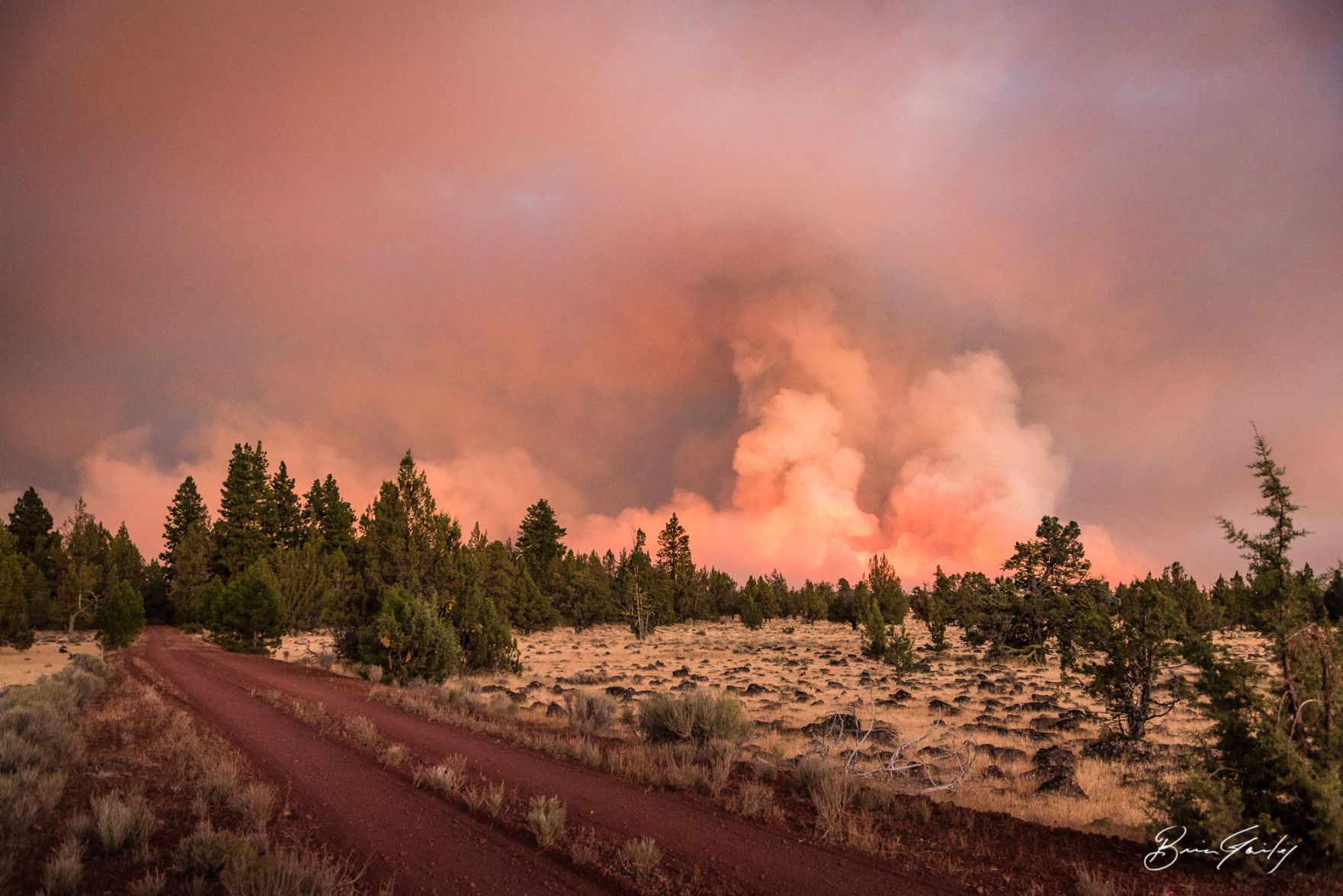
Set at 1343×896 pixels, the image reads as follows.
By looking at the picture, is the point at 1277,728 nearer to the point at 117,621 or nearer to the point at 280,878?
the point at 280,878

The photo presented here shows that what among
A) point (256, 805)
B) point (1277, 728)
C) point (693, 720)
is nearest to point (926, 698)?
point (693, 720)

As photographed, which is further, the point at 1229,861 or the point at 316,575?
the point at 316,575

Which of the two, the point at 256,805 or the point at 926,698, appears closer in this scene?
the point at 256,805

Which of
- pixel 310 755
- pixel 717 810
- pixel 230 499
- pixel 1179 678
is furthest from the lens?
pixel 230 499

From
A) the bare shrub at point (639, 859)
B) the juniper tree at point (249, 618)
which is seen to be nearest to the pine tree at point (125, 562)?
the juniper tree at point (249, 618)

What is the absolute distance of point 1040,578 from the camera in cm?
3941

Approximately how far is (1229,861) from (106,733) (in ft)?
68.4

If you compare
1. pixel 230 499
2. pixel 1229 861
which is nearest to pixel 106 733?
pixel 1229 861

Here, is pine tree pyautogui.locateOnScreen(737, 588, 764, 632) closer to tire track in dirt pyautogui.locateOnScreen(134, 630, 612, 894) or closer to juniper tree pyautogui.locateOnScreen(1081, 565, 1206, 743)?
juniper tree pyautogui.locateOnScreen(1081, 565, 1206, 743)

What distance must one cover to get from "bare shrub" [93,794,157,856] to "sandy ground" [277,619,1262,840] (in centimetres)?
1147

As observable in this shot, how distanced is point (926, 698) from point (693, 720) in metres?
16.6

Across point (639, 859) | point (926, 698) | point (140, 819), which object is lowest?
point (926, 698)

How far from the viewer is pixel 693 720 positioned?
46.4 feet

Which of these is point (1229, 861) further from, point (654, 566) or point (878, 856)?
point (654, 566)
